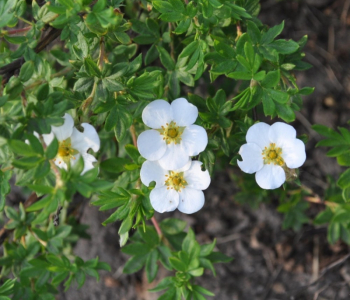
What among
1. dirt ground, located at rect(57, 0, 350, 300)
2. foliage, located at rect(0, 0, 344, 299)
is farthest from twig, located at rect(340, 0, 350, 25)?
foliage, located at rect(0, 0, 344, 299)

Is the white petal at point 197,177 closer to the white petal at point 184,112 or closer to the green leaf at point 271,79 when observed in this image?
the white petal at point 184,112

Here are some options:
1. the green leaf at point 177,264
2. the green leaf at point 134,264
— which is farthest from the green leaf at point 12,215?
the green leaf at point 177,264

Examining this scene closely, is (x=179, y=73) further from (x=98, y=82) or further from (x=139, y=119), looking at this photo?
(x=98, y=82)

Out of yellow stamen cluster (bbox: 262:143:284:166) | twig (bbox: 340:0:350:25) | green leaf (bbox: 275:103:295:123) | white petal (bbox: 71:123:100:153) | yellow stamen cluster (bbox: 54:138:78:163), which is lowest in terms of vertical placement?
twig (bbox: 340:0:350:25)

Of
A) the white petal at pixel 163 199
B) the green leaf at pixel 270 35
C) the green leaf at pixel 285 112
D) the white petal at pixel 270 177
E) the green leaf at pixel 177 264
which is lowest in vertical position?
the green leaf at pixel 177 264

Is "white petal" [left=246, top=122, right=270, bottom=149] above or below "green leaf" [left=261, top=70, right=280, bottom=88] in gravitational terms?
below

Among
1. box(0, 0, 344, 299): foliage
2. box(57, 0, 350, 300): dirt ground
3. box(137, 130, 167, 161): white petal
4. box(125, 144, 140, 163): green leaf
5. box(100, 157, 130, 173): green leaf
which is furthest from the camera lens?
box(57, 0, 350, 300): dirt ground

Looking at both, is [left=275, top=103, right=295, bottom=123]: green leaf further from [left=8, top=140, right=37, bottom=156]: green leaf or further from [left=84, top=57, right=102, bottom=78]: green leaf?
[left=8, top=140, right=37, bottom=156]: green leaf

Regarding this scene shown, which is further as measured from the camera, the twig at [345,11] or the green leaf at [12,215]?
the twig at [345,11]
